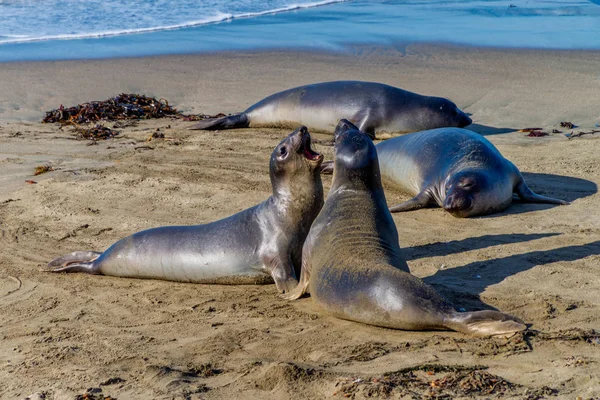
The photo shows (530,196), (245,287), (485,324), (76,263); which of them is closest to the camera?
(485,324)

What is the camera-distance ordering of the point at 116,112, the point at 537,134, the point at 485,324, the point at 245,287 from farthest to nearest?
the point at 116,112 < the point at 537,134 < the point at 245,287 < the point at 485,324

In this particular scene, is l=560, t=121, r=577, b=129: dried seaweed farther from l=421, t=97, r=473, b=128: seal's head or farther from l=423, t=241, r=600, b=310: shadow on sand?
l=423, t=241, r=600, b=310: shadow on sand

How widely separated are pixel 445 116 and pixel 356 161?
5.33 metres

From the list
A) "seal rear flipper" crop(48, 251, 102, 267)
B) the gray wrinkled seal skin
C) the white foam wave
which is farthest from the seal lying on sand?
the white foam wave

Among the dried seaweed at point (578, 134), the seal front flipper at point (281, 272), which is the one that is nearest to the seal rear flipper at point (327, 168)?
the seal front flipper at point (281, 272)

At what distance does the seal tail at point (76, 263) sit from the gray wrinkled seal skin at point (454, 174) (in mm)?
2620

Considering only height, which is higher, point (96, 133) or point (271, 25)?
point (271, 25)

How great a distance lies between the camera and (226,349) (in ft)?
14.7

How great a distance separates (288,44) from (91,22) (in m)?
6.46

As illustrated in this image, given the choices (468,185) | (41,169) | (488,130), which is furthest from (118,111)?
(468,185)

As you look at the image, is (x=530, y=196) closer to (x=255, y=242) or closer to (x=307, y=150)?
(x=307, y=150)

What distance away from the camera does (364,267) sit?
4715 millimetres

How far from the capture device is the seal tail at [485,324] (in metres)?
4.27

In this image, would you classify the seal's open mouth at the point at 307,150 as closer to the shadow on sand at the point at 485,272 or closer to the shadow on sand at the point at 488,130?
the shadow on sand at the point at 485,272
